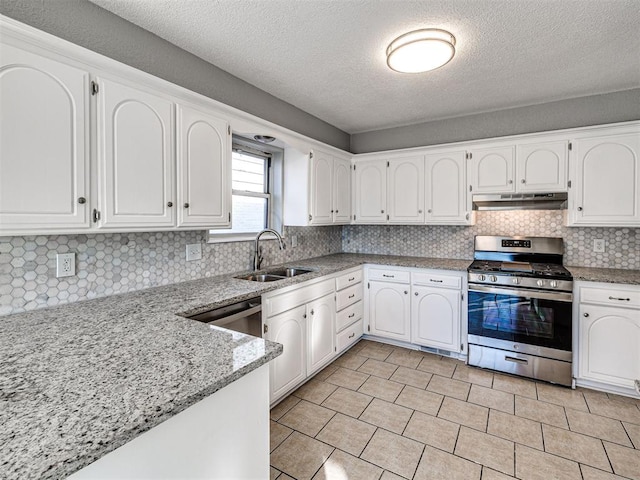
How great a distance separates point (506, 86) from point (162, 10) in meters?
2.68

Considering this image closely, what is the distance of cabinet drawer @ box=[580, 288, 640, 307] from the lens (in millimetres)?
2471

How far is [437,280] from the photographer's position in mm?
3207

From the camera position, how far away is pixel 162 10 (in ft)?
6.03

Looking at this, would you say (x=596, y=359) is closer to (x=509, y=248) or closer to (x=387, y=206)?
(x=509, y=248)

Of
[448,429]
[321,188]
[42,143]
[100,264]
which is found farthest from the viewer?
[321,188]

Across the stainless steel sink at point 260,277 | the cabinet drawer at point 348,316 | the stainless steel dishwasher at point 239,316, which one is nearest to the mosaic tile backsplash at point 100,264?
the stainless steel sink at point 260,277

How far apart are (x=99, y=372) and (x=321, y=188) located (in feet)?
8.76

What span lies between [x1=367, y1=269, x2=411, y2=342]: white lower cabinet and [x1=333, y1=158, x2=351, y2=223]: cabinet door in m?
0.74

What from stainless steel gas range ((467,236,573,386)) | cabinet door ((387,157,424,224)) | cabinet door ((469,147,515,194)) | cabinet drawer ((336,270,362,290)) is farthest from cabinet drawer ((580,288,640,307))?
cabinet drawer ((336,270,362,290))

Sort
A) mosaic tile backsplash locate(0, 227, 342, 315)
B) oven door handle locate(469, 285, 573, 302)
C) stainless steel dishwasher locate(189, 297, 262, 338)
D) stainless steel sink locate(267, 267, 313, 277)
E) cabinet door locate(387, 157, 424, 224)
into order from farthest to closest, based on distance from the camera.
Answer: cabinet door locate(387, 157, 424, 224) < stainless steel sink locate(267, 267, 313, 277) < oven door handle locate(469, 285, 573, 302) < stainless steel dishwasher locate(189, 297, 262, 338) < mosaic tile backsplash locate(0, 227, 342, 315)

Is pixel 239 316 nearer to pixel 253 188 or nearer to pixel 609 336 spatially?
pixel 253 188

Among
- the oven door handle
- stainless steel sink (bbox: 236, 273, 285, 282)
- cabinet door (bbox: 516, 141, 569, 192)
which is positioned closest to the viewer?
the oven door handle

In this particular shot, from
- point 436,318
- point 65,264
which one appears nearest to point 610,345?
point 436,318

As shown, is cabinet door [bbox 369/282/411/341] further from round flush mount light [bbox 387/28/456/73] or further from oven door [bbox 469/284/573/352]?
round flush mount light [bbox 387/28/456/73]
